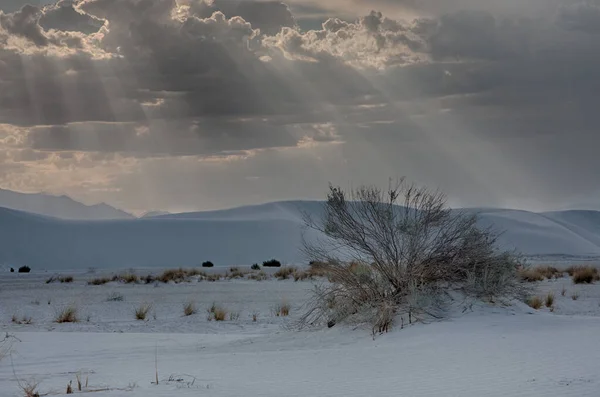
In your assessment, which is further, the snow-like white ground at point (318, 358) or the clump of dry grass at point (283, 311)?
the clump of dry grass at point (283, 311)

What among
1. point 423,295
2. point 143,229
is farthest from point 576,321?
point 143,229

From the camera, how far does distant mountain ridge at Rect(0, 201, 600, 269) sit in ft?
275

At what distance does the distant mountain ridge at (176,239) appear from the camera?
8388 cm

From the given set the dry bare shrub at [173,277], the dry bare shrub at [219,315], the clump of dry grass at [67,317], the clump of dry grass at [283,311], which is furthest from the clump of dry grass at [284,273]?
the clump of dry grass at [67,317]

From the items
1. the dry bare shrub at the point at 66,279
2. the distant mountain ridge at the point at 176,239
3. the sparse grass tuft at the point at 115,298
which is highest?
the distant mountain ridge at the point at 176,239

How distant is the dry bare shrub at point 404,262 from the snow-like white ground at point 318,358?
522 mm

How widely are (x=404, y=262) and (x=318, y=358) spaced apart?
12.6ft

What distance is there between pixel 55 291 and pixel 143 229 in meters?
61.8

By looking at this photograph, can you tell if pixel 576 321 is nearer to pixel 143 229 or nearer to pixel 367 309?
pixel 367 309

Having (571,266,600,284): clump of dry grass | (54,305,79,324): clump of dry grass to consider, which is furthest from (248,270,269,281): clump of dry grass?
(54,305,79,324): clump of dry grass

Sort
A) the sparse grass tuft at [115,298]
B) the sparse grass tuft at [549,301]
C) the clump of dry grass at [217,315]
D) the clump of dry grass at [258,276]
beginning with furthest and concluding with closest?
1. the clump of dry grass at [258,276]
2. the sparse grass tuft at [115,298]
3. the sparse grass tuft at [549,301]
4. the clump of dry grass at [217,315]

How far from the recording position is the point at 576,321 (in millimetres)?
16297

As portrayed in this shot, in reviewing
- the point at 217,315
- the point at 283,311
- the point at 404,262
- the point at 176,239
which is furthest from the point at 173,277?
the point at 176,239

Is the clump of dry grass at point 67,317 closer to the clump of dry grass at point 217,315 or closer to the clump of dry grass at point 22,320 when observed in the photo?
the clump of dry grass at point 22,320
